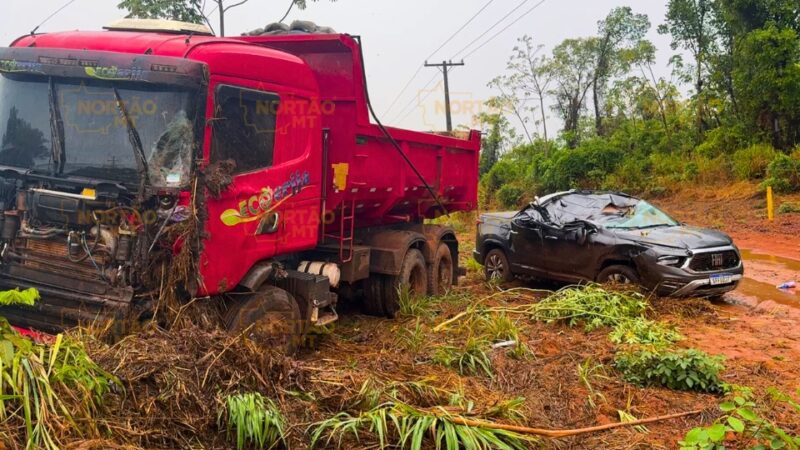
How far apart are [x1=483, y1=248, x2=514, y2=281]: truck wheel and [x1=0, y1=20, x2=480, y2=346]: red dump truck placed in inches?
186

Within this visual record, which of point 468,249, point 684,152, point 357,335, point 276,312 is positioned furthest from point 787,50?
point 276,312

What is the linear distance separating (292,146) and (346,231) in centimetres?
158

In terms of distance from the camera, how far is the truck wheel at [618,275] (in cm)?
819

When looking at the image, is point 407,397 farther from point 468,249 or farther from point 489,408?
point 468,249

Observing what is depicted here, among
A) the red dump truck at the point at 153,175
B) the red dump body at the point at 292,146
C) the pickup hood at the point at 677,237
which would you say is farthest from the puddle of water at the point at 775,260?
the red dump truck at the point at 153,175

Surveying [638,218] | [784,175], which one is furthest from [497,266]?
[784,175]

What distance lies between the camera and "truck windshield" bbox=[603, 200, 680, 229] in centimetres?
876

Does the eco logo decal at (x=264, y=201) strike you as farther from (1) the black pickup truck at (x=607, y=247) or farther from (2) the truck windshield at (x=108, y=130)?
(1) the black pickup truck at (x=607, y=247)

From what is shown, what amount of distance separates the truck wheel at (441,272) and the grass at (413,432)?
Answer: 16.5ft

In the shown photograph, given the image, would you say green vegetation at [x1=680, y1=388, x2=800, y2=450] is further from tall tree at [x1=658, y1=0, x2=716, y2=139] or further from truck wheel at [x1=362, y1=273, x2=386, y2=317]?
tall tree at [x1=658, y1=0, x2=716, y2=139]

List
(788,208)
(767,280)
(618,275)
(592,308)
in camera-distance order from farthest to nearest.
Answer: (788,208) < (767,280) < (618,275) < (592,308)

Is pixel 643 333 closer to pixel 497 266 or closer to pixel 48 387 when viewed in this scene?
pixel 497 266

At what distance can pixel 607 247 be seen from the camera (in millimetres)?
8430

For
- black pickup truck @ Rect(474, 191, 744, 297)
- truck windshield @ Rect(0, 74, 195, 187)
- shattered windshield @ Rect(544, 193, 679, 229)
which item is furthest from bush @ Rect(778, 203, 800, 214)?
truck windshield @ Rect(0, 74, 195, 187)
